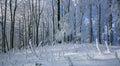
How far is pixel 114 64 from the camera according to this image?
713 centimetres

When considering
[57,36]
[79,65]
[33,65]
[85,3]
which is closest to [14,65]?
[33,65]

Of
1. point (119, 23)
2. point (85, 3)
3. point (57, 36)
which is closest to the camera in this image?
point (57, 36)

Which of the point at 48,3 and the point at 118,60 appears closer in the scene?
the point at 118,60

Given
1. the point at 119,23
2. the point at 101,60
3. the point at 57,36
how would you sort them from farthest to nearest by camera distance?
the point at 119,23
the point at 57,36
the point at 101,60

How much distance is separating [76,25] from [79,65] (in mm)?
24087

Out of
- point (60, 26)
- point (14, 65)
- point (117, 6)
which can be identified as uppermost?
point (117, 6)

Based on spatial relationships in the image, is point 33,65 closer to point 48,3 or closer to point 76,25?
point 76,25

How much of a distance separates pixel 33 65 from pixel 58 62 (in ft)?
3.04

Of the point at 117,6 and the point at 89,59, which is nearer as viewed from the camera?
the point at 89,59

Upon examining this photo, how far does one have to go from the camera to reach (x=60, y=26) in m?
19.4

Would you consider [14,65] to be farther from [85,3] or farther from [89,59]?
[85,3]

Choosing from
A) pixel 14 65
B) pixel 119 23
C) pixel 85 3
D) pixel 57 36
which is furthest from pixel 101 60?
pixel 85 3

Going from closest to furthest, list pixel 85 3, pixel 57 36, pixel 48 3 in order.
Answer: pixel 57 36 < pixel 85 3 < pixel 48 3

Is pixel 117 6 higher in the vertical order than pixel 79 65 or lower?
higher
